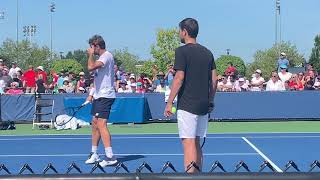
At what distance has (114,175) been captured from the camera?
9.68 ft

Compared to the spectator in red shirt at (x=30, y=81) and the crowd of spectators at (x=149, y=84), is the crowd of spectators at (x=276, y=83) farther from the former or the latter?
the spectator in red shirt at (x=30, y=81)

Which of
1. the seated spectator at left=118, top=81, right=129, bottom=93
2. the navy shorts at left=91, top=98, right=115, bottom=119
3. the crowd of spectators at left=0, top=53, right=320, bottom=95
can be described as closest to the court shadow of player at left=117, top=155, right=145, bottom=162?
the navy shorts at left=91, top=98, right=115, bottom=119

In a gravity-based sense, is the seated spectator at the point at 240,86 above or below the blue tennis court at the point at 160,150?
above

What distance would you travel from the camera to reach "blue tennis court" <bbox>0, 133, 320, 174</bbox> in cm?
892

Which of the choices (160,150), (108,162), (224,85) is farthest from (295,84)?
(108,162)

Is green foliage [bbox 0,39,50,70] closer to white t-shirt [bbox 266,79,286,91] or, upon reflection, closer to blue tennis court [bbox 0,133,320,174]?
white t-shirt [bbox 266,79,286,91]

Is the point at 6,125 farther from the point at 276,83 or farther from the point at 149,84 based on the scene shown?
the point at 276,83

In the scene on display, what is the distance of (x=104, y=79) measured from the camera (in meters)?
8.66

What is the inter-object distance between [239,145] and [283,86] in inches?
316

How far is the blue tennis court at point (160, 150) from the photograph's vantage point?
8922 mm

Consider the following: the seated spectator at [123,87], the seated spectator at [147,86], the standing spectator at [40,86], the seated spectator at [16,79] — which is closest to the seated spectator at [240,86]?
the seated spectator at [147,86]

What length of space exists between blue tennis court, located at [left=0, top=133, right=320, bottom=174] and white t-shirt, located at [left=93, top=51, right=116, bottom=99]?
105 cm

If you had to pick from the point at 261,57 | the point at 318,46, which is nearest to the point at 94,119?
the point at 318,46

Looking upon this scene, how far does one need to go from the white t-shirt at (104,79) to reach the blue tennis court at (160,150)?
105cm
